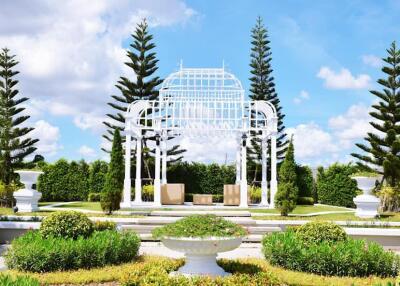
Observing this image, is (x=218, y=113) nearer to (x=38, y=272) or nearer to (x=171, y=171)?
(x=171, y=171)

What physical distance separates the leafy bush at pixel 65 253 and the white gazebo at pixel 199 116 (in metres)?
8.08

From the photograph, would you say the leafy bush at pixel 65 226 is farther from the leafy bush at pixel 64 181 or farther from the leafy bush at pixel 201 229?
the leafy bush at pixel 64 181

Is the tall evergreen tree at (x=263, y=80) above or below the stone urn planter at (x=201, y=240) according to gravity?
above

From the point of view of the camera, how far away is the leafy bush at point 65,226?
7.36m

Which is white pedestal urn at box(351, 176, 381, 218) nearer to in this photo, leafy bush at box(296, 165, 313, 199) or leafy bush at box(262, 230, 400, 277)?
leafy bush at box(262, 230, 400, 277)

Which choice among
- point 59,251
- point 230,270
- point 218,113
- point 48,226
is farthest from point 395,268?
point 218,113

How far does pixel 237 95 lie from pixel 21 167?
8.73 metres

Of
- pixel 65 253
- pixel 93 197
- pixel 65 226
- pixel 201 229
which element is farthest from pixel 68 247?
pixel 93 197

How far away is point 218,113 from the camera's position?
1588cm

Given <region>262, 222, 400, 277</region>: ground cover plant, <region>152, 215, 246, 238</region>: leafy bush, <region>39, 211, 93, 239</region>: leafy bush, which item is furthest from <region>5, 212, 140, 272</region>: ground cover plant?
<region>262, 222, 400, 277</region>: ground cover plant

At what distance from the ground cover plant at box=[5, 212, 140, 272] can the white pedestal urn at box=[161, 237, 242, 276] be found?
1514mm

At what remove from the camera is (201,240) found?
17.6 feet

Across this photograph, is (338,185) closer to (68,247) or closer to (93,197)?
(93,197)

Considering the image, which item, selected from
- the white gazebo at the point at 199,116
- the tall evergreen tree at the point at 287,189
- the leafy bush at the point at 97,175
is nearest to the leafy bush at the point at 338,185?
the white gazebo at the point at 199,116
